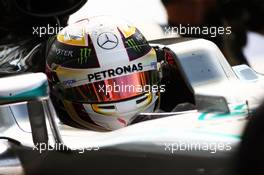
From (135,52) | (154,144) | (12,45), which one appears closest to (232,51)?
(135,52)

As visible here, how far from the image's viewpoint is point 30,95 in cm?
180

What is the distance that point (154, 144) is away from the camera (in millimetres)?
1729

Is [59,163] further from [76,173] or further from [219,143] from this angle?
[219,143]

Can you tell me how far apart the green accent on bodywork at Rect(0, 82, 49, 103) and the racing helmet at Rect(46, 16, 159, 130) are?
53 cm

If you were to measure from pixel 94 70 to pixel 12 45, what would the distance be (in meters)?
0.66

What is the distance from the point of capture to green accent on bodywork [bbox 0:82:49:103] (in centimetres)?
180

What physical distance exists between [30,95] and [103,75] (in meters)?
0.57
